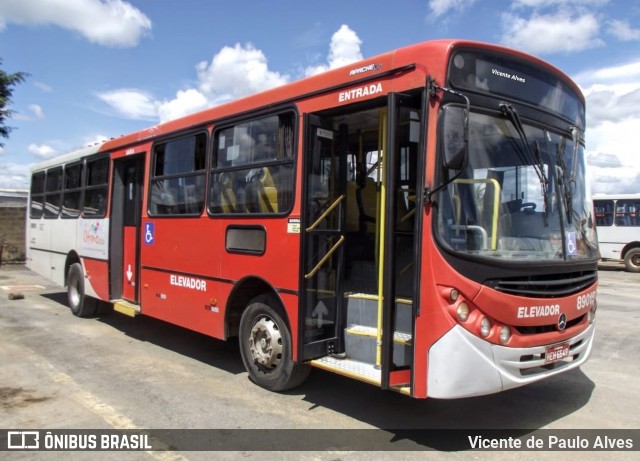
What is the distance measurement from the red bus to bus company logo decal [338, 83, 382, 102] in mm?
13

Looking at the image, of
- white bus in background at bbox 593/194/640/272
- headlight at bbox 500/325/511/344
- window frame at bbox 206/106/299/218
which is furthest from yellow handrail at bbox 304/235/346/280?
white bus in background at bbox 593/194/640/272

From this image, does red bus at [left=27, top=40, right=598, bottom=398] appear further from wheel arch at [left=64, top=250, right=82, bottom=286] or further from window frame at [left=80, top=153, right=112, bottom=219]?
wheel arch at [left=64, top=250, right=82, bottom=286]

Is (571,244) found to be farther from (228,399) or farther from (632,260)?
(632,260)

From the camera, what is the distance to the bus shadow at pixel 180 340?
6.61 m

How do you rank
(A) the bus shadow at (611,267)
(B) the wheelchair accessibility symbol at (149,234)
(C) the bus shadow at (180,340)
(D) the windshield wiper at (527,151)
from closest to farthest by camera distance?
1. (D) the windshield wiper at (527,151)
2. (C) the bus shadow at (180,340)
3. (B) the wheelchair accessibility symbol at (149,234)
4. (A) the bus shadow at (611,267)

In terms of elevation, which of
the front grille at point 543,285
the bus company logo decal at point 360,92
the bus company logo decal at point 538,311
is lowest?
the bus company logo decal at point 538,311

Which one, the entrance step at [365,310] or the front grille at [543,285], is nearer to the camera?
the front grille at [543,285]

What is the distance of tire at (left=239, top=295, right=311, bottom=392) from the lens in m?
5.09

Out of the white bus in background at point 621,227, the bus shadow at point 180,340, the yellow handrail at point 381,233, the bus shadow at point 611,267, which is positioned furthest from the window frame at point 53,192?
the bus shadow at point 611,267

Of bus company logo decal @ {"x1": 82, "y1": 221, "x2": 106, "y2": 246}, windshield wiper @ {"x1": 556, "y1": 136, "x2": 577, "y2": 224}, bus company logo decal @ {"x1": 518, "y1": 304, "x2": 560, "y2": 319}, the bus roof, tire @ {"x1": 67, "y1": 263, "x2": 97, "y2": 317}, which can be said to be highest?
the bus roof

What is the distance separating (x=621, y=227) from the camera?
1952 cm

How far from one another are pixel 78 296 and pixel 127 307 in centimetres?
239

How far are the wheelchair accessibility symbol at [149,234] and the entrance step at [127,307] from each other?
3.28 ft

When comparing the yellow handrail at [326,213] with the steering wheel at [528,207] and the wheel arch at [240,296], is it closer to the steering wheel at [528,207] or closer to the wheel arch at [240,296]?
the wheel arch at [240,296]
